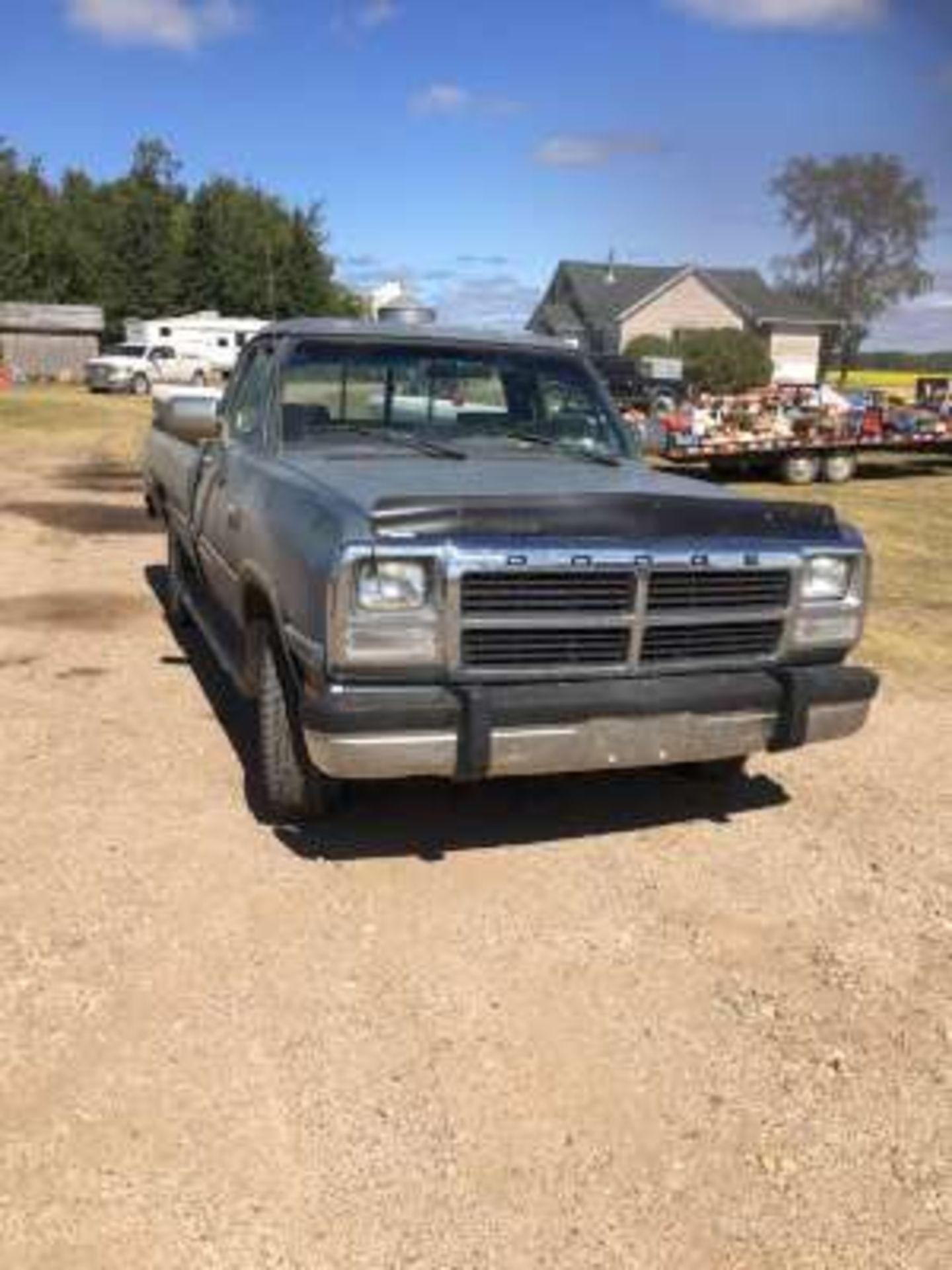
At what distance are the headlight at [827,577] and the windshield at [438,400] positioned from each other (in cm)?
140

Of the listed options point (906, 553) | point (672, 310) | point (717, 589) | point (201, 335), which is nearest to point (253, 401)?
point (717, 589)

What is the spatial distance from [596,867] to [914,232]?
85902 millimetres

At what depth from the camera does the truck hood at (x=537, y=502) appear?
4359mm

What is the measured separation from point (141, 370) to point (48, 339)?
15006 millimetres

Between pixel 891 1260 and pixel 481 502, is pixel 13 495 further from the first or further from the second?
pixel 891 1260

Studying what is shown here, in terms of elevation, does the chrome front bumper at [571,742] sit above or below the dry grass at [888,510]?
above

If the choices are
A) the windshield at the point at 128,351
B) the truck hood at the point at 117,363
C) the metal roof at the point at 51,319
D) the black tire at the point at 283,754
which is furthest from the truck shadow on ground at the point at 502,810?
the metal roof at the point at 51,319

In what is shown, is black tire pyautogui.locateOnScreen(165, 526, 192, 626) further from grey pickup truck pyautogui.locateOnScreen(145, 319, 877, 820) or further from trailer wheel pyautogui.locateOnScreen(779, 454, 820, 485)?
trailer wheel pyautogui.locateOnScreen(779, 454, 820, 485)

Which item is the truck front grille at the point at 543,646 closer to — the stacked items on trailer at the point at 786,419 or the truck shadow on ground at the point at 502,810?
the truck shadow on ground at the point at 502,810

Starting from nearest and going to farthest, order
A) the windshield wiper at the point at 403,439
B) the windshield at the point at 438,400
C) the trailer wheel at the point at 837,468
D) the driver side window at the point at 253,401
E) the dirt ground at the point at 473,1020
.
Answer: the dirt ground at the point at 473,1020, the windshield wiper at the point at 403,439, the windshield at the point at 438,400, the driver side window at the point at 253,401, the trailer wheel at the point at 837,468

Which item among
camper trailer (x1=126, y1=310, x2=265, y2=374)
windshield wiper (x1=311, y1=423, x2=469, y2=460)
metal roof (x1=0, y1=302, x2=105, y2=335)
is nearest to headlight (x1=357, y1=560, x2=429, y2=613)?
windshield wiper (x1=311, y1=423, x2=469, y2=460)

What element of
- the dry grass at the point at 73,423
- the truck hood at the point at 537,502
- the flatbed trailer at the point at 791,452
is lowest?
the dry grass at the point at 73,423

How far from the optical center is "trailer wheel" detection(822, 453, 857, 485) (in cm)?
2077

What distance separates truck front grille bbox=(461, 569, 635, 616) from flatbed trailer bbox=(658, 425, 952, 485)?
47.4 feet
